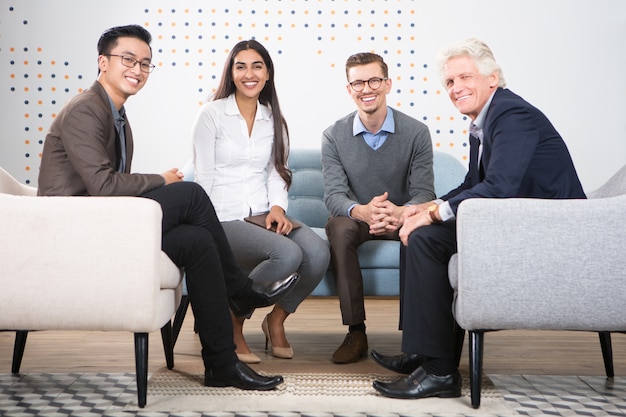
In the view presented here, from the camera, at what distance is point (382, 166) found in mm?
3178

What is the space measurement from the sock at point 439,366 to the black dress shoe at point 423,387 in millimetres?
11

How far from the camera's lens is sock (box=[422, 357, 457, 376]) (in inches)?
87.7

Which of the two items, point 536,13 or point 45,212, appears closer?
point 45,212

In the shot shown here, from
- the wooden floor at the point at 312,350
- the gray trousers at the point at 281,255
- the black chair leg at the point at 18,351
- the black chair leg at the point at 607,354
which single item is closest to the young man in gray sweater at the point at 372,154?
the gray trousers at the point at 281,255

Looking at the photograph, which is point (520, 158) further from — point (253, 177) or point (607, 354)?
point (253, 177)

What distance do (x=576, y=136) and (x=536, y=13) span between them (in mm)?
813

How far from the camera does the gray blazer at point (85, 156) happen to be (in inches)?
89.0

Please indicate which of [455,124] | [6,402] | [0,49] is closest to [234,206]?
[6,402]

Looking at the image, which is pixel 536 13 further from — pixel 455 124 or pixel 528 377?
pixel 528 377

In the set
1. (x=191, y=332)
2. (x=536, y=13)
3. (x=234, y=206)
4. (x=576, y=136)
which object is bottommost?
(x=191, y=332)

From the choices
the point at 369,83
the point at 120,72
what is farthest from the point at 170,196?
the point at 369,83

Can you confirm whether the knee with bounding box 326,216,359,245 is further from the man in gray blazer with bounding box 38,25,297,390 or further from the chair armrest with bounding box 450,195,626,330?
the chair armrest with bounding box 450,195,626,330

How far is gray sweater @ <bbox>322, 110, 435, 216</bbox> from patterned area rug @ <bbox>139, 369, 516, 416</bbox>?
95 centimetres

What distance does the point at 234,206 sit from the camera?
9.50ft
